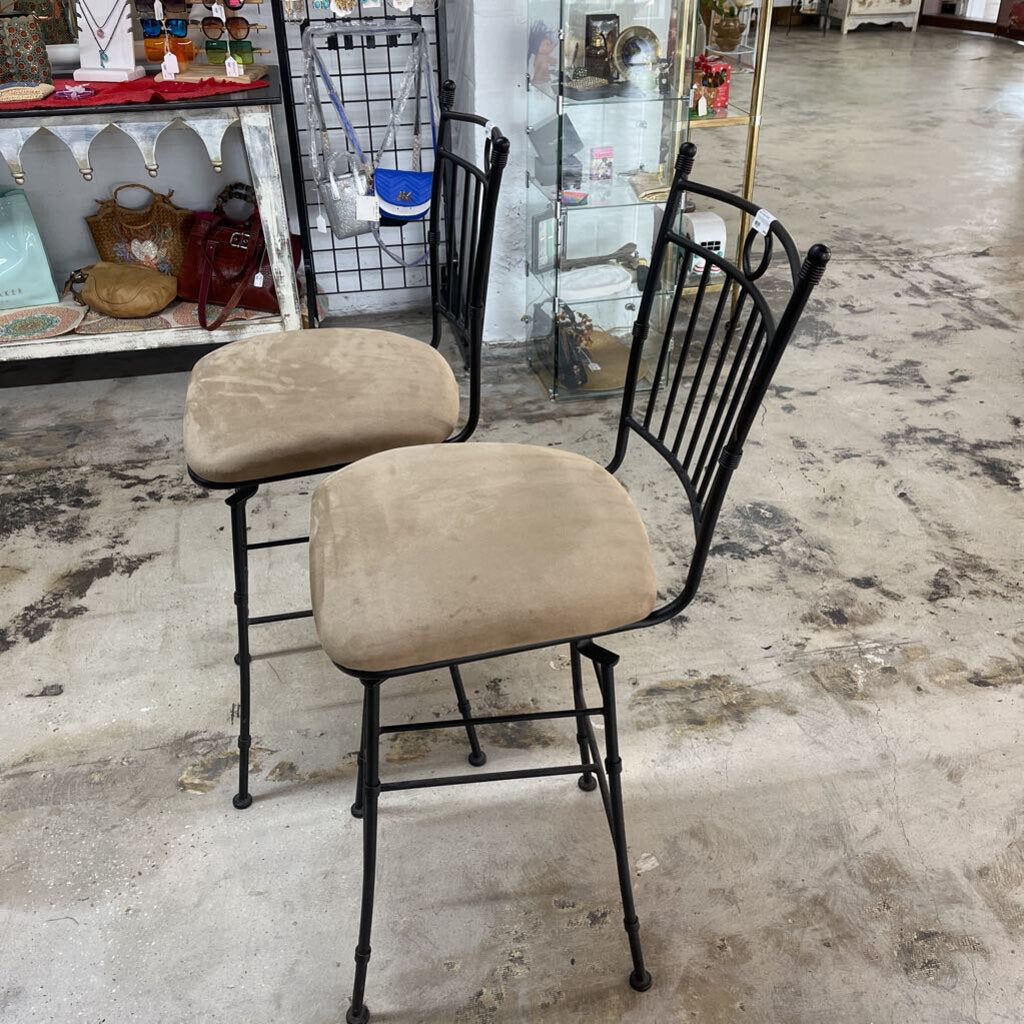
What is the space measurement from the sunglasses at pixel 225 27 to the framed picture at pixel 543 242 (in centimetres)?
107

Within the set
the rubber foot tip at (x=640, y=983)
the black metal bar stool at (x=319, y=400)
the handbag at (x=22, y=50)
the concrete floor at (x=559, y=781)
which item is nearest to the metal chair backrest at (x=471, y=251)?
the black metal bar stool at (x=319, y=400)

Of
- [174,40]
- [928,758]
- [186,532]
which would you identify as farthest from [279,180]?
[928,758]

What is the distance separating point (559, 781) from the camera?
175 centimetres

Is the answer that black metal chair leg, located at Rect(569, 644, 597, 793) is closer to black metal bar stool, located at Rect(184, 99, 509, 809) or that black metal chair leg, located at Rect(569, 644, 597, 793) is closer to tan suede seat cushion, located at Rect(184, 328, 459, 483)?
black metal bar stool, located at Rect(184, 99, 509, 809)

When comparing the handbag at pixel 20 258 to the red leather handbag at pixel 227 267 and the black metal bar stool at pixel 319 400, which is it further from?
the black metal bar stool at pixel 319 400

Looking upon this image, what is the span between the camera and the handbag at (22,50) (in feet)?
8.78

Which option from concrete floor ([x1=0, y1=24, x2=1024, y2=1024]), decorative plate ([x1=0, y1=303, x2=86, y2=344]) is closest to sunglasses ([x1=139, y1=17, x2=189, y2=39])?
decorative plate ([x1=0, y1=303, x2=86, y2=344])

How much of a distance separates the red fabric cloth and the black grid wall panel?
0.37m

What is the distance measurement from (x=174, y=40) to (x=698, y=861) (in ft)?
9.21

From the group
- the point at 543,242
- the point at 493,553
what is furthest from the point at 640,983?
the point at 543,242

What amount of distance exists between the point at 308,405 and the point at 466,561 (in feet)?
1.54

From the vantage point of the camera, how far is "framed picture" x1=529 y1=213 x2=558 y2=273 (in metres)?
2.94

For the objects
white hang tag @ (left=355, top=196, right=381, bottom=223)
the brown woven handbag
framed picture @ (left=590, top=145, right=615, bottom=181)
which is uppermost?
framed picture @ (left=590, top=145, right=615, bottom=181)

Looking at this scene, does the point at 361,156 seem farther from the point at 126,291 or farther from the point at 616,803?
the point at 616,803
